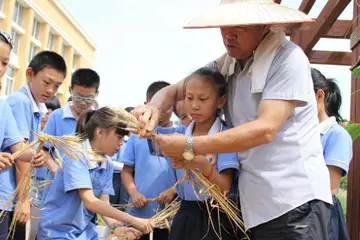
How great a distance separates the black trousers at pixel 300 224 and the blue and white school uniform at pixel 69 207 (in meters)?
1.25

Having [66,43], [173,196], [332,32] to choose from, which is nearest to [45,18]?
[66,43]

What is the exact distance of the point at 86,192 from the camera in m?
2.91

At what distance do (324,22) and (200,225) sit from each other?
8.27ft

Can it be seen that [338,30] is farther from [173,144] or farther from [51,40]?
[51,40]

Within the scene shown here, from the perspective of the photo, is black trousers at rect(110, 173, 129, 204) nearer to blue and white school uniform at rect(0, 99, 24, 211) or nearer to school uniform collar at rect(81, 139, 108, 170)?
school uniform collar at rect(81, 139, 108, 170)

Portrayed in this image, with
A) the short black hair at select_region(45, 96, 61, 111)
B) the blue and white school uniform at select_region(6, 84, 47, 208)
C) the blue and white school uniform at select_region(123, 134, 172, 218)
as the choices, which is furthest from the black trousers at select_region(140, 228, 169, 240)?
the short black hair at select_region(45, 96, 61, 111)

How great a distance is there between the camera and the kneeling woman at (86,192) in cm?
287

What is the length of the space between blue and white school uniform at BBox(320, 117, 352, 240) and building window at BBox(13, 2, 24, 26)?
22.0m

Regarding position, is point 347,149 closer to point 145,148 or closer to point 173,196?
point 173,196

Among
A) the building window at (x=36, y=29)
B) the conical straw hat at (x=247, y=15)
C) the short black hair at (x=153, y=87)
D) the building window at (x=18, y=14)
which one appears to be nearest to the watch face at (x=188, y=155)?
the conical straw hat at (x=247, y=15)

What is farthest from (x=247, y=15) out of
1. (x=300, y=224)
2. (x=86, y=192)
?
(x=86, y=192)

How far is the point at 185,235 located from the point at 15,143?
1.11 metres

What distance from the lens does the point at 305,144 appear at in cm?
199

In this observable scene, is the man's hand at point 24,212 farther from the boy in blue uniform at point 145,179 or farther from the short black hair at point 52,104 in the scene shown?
the short black hair at point 52,104
